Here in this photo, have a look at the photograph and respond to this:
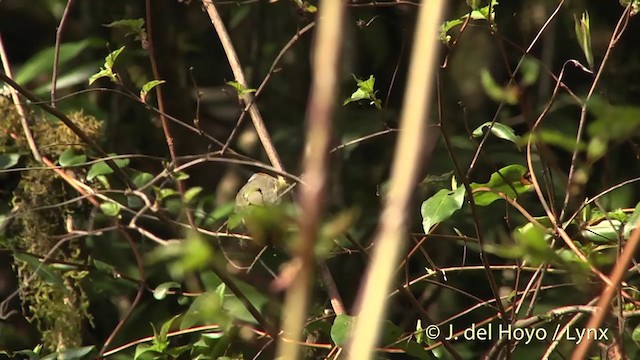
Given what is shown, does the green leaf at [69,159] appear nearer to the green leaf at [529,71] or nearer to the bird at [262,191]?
the bird at [262,191]

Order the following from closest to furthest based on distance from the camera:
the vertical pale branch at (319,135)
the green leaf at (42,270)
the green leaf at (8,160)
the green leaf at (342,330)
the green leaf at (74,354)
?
the vertical pale branch at (319,135), the green leaf at (342,330), the green leaf at (74,354), the green leaf at (42,270), the green leaf at (8,160)

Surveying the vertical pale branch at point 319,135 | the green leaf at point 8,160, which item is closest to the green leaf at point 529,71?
the vertical pale branch at point 319,135

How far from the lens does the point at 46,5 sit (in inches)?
80.7

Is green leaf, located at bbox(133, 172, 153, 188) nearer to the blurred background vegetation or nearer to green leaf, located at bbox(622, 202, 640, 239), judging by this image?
the blurred background vegetation

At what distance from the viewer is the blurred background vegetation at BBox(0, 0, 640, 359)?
142cm

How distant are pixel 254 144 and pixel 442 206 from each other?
3.60 feet

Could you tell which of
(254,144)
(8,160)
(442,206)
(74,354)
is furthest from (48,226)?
(442,206)

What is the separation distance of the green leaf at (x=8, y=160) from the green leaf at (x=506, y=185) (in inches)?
28.3

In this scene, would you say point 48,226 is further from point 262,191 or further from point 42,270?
point 262,191

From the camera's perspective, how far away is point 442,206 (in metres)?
0.96

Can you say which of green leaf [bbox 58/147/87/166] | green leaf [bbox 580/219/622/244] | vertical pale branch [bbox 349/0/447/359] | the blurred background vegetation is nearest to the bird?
the blurred background vegetation

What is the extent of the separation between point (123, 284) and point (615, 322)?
0.82m

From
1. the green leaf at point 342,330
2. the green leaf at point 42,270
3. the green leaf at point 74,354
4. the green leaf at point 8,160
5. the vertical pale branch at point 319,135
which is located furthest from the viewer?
the green leaf at point 8,160

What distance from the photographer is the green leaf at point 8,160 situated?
1.35 meters
